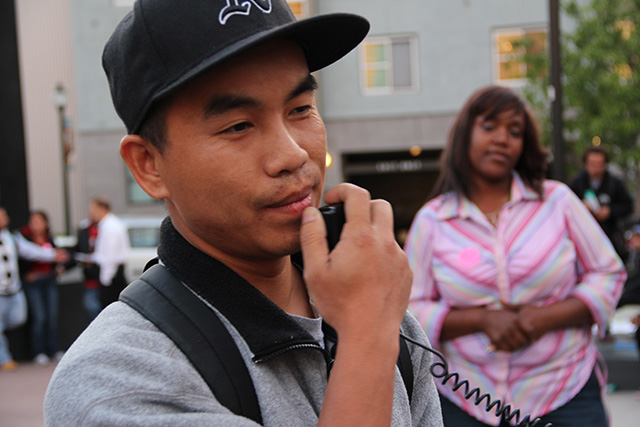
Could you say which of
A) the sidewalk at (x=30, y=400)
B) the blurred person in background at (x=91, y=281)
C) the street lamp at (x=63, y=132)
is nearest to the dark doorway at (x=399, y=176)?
the street lamp at (x=63, y=132)

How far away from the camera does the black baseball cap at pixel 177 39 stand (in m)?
1.25

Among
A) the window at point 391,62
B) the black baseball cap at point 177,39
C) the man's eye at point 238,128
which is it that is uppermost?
the window at point 391,62

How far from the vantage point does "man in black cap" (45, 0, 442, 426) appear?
1.18m

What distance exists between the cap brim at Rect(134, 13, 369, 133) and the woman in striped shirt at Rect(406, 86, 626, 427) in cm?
161

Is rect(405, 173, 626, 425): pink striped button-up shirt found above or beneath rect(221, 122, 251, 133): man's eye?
beneath

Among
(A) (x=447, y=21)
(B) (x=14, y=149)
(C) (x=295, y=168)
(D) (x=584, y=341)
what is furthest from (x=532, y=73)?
(C) (x=295, y=168)

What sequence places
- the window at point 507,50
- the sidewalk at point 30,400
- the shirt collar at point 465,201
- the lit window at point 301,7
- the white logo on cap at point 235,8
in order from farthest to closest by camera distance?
the lit window at point 301,7, the window at point 507,50, the sidewalk at point 30,400, the shirt collar at point 465,201, the white logo on cap at point 235,8

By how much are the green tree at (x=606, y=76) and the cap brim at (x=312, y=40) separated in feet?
47.9

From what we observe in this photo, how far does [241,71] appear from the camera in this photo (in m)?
1.30

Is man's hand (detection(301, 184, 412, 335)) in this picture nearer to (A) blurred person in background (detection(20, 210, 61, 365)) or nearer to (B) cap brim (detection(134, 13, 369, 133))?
(B) cap brim (detection(134, 13, 369, 133))

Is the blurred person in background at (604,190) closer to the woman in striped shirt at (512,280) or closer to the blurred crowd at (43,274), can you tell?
the woman in striped shirt at (512,280)

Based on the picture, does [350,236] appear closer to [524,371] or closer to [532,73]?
[524,371]

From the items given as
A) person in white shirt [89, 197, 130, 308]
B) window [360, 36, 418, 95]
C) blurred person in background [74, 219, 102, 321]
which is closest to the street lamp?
blurred person in background [74, 219, 102, 321]

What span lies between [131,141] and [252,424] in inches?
23.7
